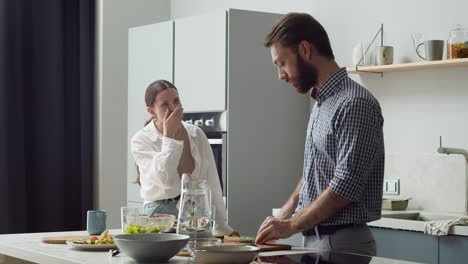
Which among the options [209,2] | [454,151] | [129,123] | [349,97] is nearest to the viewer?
[349,97]

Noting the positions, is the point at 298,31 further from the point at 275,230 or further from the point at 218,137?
the point at 218,137

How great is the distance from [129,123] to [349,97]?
2.90m

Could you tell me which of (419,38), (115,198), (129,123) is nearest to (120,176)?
(115,198)

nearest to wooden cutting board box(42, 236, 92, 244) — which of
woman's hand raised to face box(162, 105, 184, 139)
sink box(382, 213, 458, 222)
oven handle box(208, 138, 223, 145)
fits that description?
woman's hand raised to face box(162, 105, 184, 139)

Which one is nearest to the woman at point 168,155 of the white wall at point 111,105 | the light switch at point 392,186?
the light switch at point 392,186

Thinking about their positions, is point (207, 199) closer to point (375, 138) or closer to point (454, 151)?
point (375, 138)

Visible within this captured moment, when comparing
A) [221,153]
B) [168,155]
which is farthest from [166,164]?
[221,153]

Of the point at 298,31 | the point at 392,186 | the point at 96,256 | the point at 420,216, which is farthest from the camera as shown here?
the point at 392,186

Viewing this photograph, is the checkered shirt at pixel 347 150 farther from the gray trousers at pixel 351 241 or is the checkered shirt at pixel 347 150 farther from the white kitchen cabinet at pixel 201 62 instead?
the white kitchen cabinet at pixel 201 62

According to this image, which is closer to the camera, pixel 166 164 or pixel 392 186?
pixel 166 164

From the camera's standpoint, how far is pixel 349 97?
228 centimetres

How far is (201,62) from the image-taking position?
14.6ft

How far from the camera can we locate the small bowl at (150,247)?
1.91m

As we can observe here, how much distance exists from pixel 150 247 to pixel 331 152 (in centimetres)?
68
